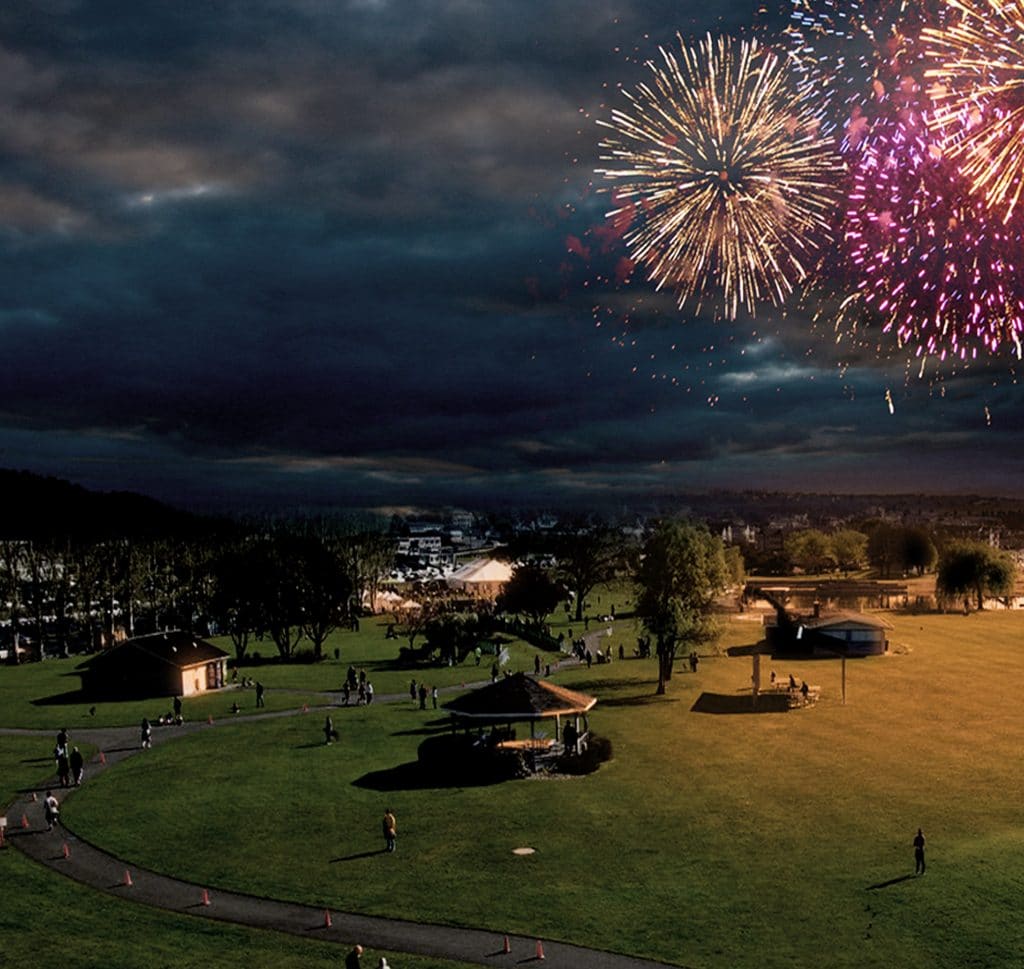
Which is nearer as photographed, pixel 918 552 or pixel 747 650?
pixel 747 650

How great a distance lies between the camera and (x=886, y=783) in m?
34.8

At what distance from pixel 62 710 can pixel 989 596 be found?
302ft

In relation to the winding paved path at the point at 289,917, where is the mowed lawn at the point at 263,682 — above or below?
below

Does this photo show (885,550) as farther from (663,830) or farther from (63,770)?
(63,770)

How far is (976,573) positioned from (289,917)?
300 feet

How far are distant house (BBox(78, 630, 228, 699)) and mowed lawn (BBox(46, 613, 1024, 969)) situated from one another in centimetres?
1365

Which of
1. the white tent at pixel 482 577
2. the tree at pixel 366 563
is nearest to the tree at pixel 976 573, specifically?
the white tent at pixel 482 577

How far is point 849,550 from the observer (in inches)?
6314

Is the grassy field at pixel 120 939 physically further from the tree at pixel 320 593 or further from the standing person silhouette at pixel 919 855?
the tree at pixel 320 593

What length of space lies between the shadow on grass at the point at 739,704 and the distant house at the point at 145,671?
105 feet

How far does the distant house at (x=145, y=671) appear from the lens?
196 feet

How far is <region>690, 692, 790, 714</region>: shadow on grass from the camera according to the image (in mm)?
49281

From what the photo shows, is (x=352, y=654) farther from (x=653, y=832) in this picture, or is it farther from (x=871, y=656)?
(x=653, y=832)

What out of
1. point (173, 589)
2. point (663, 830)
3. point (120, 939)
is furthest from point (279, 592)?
Result: point (120, 939)
